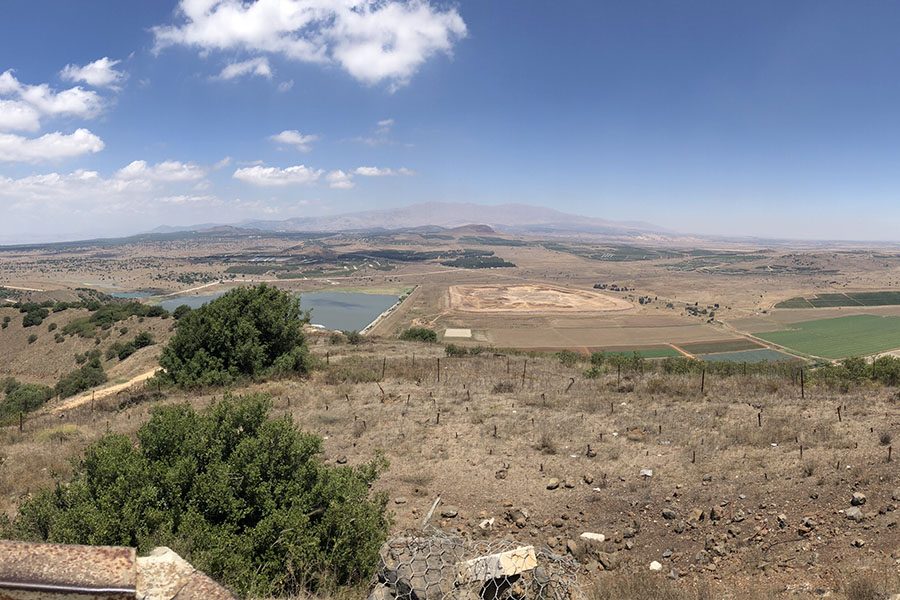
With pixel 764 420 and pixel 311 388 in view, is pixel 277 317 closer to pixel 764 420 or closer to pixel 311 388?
pixel 311 388

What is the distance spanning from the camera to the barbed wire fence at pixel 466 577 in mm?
5137

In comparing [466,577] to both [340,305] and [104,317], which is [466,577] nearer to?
[104,317]

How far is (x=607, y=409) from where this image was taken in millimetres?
15805

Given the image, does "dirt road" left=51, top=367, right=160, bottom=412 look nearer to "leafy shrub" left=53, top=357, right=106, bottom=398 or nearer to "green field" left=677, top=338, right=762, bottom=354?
"leafy shrub" left=53, top=357, right=106, bottom=398

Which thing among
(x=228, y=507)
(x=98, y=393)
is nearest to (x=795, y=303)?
(x=98, y=393)

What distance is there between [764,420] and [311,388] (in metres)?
16.9

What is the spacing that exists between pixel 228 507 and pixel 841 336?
325 feet

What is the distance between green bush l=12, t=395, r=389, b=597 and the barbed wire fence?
107 centimetres

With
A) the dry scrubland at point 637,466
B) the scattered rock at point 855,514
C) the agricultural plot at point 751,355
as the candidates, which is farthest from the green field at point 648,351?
the scattered rock at point 855,514

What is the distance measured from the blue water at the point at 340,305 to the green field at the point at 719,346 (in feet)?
179

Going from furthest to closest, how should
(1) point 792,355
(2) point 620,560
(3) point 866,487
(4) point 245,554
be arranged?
1. (1) point 792,355
2. (3) point 866,487
3. (2) point 620,560
4. (4) point 245,554

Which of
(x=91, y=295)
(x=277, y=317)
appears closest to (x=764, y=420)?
(x=277, y=317)

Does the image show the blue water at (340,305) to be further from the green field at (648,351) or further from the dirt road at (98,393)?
the dirt road at (98,393)

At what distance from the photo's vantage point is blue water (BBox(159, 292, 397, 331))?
3659 inches
